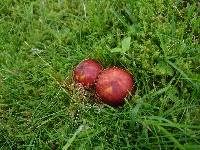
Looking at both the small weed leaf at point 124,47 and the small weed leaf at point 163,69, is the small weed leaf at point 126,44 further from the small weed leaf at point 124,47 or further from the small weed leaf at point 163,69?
the small weed leaf at point 163,69

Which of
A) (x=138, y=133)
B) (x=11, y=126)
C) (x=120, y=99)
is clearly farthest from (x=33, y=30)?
(x=138, y=133)

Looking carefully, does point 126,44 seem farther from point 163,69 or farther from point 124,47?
point 163,69

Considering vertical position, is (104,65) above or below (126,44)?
below

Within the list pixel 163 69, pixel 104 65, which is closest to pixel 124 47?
pixel 104 65

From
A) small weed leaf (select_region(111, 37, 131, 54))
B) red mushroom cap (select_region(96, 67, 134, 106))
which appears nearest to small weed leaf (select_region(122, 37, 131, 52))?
small weed leaf (select_region(111, 37, 131, 54))

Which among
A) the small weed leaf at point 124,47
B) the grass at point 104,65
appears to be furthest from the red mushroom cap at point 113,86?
the small weed leaf at point 124,47

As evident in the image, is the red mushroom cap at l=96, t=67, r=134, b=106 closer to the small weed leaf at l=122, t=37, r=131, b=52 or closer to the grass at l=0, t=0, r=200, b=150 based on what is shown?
the grass at l=0, t=0, r=200, b=150

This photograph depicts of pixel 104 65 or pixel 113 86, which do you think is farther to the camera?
pixel 104 65

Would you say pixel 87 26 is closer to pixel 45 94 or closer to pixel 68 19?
pixel 68 19
